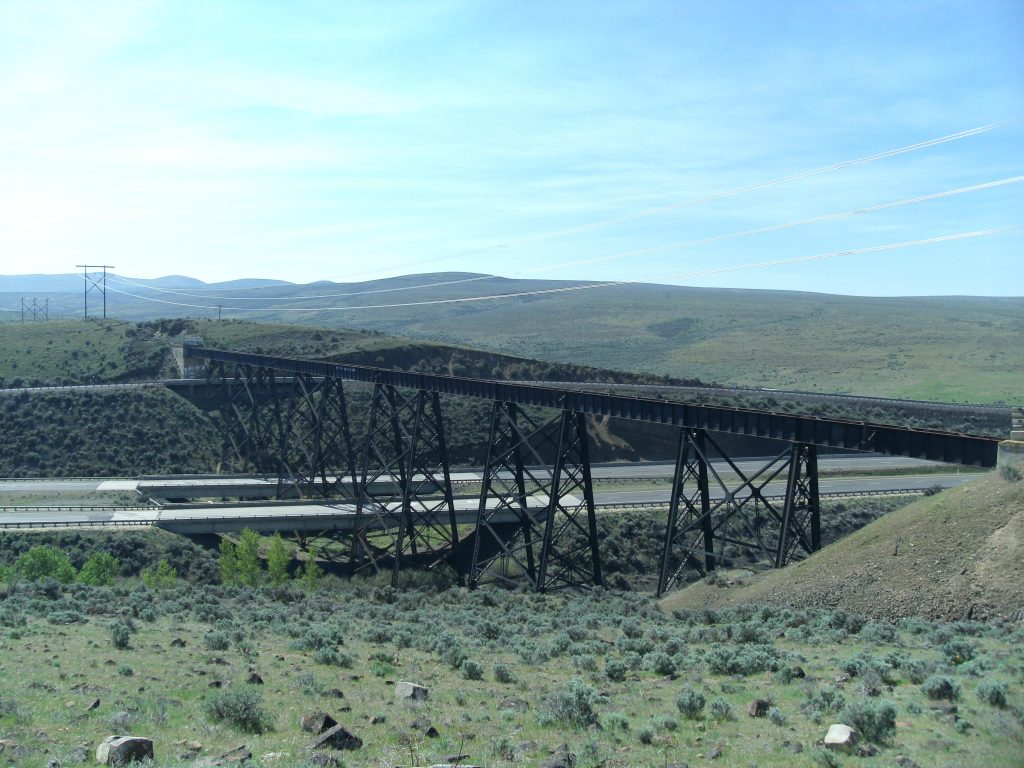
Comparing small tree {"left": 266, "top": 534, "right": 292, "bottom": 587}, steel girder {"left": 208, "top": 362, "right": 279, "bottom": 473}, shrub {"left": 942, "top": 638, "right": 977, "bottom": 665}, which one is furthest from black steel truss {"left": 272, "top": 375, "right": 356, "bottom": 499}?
shrub {"left": 942, "top": 638, "right": 977, "bottom": 665}

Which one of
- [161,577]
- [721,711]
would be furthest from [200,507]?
[721,711]

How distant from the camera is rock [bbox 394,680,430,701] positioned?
1090 centimetres

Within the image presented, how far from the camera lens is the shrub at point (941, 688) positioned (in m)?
9.47

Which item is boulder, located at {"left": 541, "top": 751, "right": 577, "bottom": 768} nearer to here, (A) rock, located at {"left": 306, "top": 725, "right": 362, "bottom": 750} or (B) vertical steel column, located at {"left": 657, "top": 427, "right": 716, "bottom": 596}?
(A) rock, located at {"left": 306, "top": 725, "right": 362, "bottom": 750}

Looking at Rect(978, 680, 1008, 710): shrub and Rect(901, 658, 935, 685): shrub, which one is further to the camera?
Rect(901, 658, 935, 685): shrub

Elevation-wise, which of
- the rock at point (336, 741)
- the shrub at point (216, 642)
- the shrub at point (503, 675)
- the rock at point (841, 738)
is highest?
the rock at point (841, 738)

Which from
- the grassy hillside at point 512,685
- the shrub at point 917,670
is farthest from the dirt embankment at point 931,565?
the shrub at point 917,670

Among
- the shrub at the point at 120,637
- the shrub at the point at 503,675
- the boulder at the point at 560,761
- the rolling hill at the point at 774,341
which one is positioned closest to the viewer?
the boulder at the point at 560,761

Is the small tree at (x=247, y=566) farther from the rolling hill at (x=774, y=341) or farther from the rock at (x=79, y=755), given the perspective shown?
the rolling hill at (x=774, y=341)

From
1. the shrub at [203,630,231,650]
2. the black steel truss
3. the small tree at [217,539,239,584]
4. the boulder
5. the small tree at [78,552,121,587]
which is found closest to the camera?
the boulder

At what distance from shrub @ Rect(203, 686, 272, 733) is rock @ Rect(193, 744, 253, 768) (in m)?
0.63

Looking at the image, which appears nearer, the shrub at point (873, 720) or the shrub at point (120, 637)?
the shrub at point (873, 720)

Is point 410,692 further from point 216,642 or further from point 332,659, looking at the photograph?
point 216,642

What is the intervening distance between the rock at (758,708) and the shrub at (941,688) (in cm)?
163
